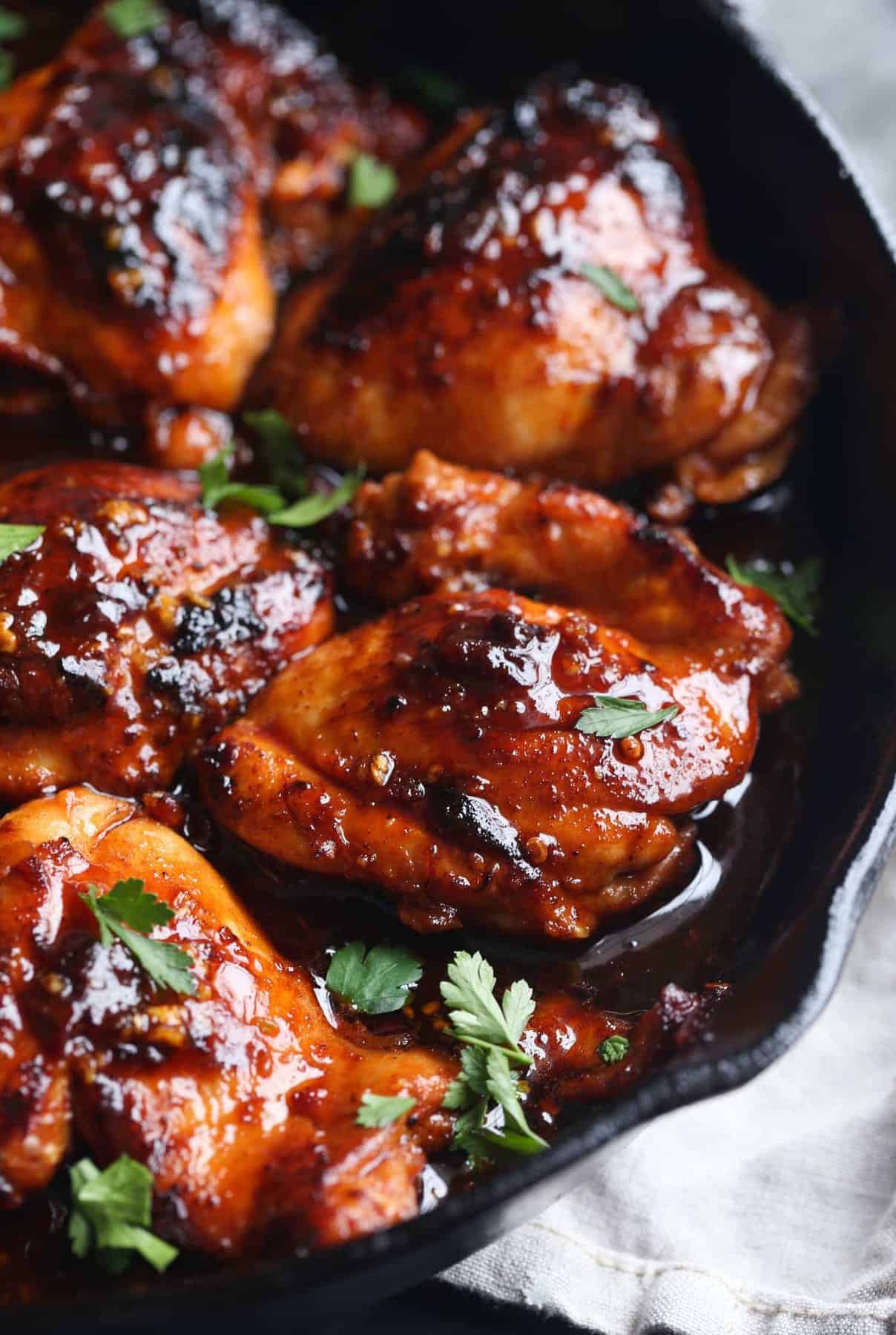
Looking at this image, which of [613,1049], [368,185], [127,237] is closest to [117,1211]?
[613,1049]

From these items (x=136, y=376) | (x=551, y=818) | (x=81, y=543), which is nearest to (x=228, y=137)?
(x=136, y=376)

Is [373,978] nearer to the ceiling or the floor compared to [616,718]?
nearer to the floor

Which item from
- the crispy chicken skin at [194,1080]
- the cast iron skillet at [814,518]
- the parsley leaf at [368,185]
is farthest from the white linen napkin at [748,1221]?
the parsley leaf at [368,185]

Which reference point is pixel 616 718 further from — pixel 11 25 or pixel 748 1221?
pixel 11 25

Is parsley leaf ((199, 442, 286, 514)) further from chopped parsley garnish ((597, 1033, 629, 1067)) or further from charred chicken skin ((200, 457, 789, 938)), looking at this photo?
chopped parsley garnish ((597, 1033, 629, 1067))

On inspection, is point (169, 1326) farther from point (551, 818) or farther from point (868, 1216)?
point (868, 1216)

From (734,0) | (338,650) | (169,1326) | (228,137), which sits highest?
(734,0)
